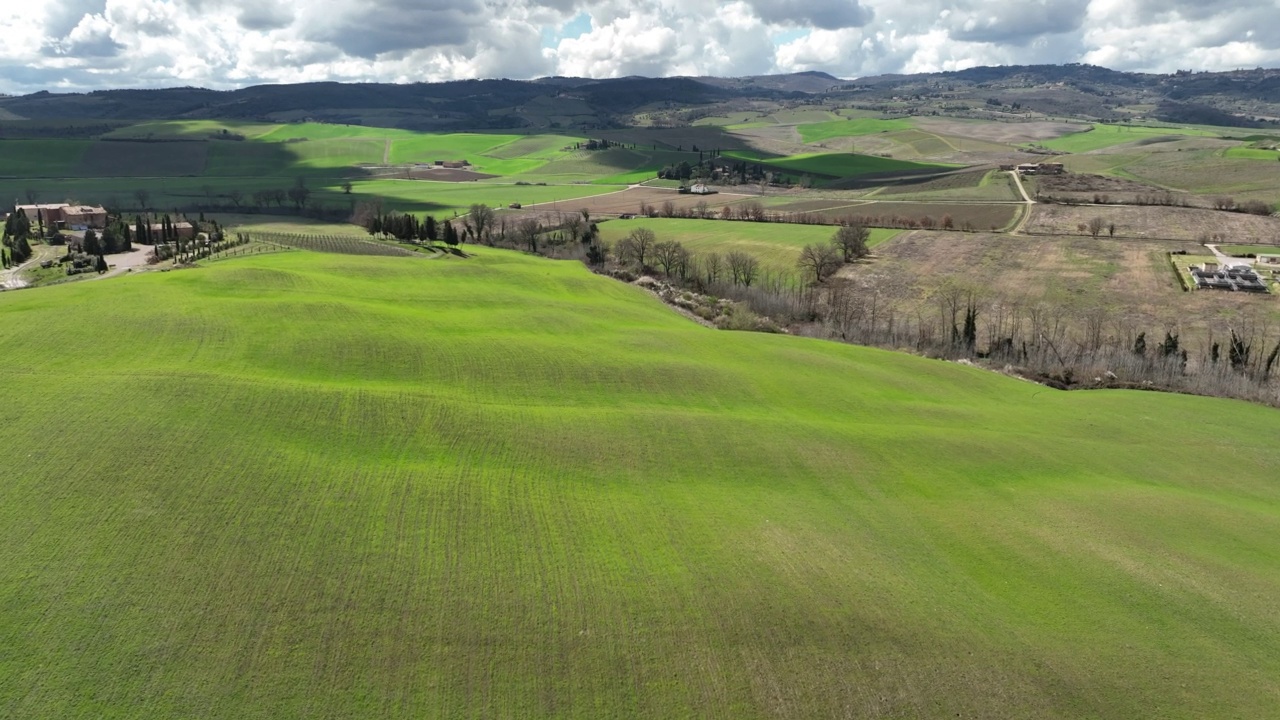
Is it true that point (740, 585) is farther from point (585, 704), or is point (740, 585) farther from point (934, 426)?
point (934, 426)

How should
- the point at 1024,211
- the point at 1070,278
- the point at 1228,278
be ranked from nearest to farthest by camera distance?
the point at 1228,278 → the point at 1070,278 → the point at 1024,211

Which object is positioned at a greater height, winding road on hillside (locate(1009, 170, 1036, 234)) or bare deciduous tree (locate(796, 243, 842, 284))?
winding road on hillside (locate(1009, 170, 1036, 234))

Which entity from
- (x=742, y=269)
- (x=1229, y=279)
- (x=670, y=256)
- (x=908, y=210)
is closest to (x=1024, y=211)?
(x=908, y=210)

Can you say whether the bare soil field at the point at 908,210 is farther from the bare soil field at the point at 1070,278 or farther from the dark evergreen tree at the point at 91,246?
the dark evergreen tree at the point at 91,246

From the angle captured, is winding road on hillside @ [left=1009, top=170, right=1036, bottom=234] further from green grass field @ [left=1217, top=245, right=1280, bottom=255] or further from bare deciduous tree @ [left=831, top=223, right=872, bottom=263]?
bare deciduous tree @ [left=831, top=223, right=872, bottom=263]

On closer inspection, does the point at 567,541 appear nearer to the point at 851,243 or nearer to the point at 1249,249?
the point at 851,243

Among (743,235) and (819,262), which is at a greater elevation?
(743,235)

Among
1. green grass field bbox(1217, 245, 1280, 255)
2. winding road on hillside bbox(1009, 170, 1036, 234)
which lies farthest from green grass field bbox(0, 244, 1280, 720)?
winding road on hillside bbox(1009, 170, 1036, 234)
